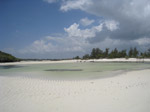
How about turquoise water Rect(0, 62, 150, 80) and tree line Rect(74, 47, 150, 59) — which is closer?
turquoise water Rect(0, 62, 150, 80)

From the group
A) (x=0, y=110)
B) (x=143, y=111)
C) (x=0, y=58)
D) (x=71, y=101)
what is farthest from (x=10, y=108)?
(x=0, y=58)

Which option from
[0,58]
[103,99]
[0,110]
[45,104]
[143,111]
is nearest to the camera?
[143,111]

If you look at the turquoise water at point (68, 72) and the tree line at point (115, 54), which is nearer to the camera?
the turquoise water at point (68, 72)

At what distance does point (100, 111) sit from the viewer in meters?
3.53

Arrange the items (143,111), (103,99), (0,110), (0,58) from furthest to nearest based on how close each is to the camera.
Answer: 1. (0,58)
2. (103,99)
3. (0,110)
4. (143,111)

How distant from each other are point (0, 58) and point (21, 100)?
63.5m

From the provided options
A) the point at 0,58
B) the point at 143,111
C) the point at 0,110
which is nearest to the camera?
the point at 143,111

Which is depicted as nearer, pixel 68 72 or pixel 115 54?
pixel 68 72

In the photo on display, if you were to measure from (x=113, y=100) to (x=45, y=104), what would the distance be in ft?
9.35

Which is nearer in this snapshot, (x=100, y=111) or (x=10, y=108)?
(x=100, y=111)

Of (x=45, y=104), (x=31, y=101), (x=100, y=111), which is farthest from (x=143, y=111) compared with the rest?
(x=31, y=101)

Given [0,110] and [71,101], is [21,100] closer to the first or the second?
[0,110]

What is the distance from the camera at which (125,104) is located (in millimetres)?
3939

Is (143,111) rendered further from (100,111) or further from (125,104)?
(100,111)
